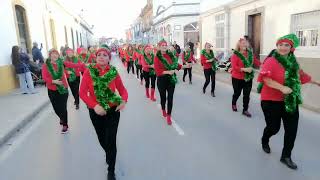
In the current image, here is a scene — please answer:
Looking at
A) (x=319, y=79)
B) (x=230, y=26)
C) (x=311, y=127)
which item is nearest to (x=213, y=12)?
(x=230, y=26)

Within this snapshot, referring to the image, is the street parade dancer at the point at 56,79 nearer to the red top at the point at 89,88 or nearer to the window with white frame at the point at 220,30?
the red top at the point at 89,88

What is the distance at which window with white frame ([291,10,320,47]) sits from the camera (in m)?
10.9

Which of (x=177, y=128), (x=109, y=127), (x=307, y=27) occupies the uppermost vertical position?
(x=307, y=27)

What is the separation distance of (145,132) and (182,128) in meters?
0.80

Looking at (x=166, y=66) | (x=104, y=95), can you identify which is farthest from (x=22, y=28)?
(x=104, y=95)

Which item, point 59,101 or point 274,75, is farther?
point 59,101

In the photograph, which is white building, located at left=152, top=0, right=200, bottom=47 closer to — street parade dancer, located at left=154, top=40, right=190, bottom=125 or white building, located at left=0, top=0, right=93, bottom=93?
white building, located at left=0, top=0, right=93, bottom=93

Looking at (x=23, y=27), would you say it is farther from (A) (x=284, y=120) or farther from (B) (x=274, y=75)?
(A) (x=284, y=120)

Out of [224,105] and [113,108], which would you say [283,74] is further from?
[224,105]

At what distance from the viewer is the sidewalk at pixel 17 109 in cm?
686

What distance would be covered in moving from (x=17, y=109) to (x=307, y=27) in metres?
10.4

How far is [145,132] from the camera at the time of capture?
6.28m

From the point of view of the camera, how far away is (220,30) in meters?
19.9

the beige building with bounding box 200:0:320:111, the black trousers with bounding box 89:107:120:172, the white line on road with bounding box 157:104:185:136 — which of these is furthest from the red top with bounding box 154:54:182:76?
the beige building with bounding box 200:0:320:111
